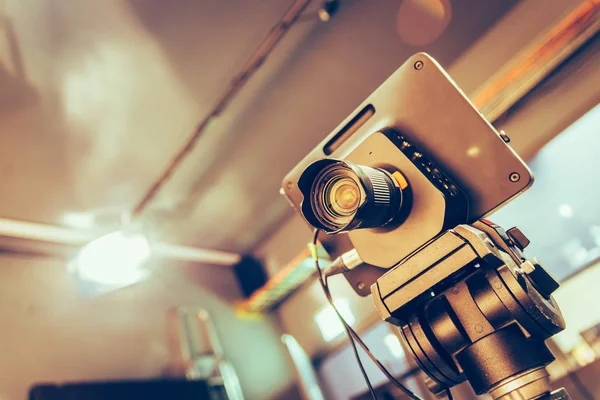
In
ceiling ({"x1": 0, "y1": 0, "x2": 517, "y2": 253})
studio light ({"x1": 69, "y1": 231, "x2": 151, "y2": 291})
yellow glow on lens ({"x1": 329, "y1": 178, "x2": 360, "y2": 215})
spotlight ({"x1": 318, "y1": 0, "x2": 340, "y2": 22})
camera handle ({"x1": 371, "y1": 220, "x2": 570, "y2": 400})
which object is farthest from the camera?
studio light ({"x1": 69, "y1": 231, "x2": 151, "y2": 291})

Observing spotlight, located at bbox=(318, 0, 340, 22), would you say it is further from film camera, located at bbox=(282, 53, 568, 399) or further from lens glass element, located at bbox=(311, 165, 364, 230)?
lens glass element, located at bbox=(311, 165, 364, 230)

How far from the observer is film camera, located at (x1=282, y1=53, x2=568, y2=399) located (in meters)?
0.56

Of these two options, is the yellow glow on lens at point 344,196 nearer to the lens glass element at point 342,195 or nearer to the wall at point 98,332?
the lens glass element at point 342,195

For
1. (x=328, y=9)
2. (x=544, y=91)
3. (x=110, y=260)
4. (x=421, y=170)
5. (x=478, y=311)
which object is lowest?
(x=478, y=311)

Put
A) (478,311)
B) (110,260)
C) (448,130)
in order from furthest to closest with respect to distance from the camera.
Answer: (110,260)
(448,130)
(478,311)

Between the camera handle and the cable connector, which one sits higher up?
the cable connector

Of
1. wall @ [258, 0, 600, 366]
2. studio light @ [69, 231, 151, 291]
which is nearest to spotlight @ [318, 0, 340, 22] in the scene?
wall @ [258, 0, 600, 366]

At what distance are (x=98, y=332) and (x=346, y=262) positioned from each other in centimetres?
107

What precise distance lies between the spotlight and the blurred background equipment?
0.06 feet

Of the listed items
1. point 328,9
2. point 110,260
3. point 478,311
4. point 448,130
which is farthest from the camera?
point 110,260

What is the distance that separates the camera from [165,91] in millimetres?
1253

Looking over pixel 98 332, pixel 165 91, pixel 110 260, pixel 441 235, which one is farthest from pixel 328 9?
pixel 98 332

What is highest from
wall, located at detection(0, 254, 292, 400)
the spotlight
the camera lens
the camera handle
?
the spotlight

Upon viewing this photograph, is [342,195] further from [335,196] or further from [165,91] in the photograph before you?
[165,91]
